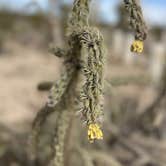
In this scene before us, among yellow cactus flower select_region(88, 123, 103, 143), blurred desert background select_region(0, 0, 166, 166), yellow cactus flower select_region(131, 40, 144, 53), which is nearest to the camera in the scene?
yellow cactus flower select_region(88, 123, 103, 143)

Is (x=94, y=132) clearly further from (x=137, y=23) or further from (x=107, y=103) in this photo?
(x=107, y=103)

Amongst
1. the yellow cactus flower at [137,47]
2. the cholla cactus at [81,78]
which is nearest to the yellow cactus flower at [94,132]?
the cholla cactus at [81,78]

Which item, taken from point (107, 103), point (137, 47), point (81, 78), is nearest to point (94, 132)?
point (137, 47)

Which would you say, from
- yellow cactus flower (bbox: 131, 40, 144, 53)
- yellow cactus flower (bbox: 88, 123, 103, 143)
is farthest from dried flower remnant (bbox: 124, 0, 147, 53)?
yellow cactus flower (bbox: 88, 123, 103, 143)

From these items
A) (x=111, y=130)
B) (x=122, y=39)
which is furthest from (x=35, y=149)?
(x=122, y=39)

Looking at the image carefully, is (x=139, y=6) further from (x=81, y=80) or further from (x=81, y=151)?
(x=81, y=151)

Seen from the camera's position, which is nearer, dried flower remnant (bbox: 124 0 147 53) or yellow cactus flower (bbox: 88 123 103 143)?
yellow cactus flower (bbox: 88 123 103 143)

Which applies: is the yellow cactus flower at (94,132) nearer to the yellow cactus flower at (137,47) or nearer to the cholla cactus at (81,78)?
the cholla cactus at (81,78)

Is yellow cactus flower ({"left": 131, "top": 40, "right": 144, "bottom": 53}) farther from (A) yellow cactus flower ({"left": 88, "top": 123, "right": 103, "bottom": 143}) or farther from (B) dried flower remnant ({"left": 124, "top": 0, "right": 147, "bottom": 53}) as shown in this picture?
(A) yellow cactus flower ({"left": 88, "top": 123, "right": 103, "bottom": 143})
